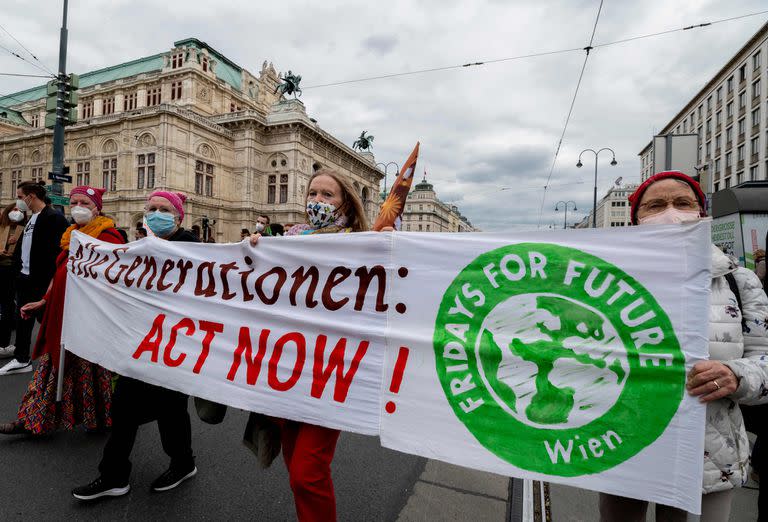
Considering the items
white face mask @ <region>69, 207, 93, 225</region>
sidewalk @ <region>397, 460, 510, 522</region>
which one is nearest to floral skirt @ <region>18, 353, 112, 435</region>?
white face mask @ <region>69, 207, 93, 225</region>

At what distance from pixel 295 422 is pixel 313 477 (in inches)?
15.3

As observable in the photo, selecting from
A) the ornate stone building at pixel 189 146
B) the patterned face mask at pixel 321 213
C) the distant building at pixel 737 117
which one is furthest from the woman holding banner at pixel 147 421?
the distant building at pixel 737 117

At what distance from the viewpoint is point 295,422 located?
202cm

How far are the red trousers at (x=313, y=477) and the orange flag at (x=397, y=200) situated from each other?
3.69 feet

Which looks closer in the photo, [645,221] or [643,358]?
[643,358]

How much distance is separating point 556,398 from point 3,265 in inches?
270

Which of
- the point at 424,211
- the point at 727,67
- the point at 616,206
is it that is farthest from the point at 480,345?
the point at 616,206

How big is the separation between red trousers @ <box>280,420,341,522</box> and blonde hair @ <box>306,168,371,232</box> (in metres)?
1.13

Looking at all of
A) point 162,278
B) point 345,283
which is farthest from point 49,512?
point 345,283

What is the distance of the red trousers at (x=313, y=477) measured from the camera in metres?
1.67

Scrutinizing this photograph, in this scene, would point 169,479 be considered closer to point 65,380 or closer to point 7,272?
point 65,380

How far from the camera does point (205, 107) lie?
3816cm

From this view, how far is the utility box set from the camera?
1023 centimetres

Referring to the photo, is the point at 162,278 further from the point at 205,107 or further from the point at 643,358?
the point at 205,107
